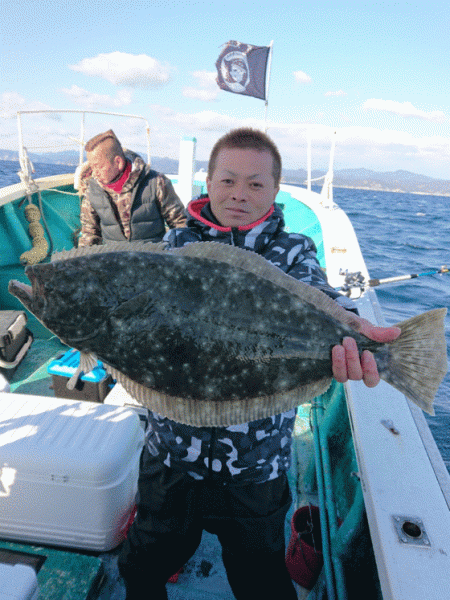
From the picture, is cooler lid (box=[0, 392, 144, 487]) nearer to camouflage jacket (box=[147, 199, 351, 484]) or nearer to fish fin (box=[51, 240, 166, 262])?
camouflage jacket (box=[147, 199, 351, 484])

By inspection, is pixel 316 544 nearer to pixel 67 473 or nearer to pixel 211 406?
pixel 67 473

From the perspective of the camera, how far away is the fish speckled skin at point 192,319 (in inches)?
55.2

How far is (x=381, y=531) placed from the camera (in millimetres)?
1646

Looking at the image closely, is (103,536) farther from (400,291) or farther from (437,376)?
(400,291)

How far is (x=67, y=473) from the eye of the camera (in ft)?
7.69

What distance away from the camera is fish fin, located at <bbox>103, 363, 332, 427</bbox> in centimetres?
150

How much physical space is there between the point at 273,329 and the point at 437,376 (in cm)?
63

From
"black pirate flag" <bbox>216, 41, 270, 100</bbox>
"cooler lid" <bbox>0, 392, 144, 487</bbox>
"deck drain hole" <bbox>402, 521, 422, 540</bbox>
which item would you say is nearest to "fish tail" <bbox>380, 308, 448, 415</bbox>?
"deck drain hole" <bbox>402, 521, 422, 540</bbox>

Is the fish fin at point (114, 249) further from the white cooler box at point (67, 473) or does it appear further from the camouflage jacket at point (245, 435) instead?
the white cooler box at point (67, 473)

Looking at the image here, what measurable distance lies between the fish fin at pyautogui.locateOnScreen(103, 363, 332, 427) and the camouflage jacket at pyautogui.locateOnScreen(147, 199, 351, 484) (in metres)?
0.28

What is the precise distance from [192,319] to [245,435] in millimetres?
682

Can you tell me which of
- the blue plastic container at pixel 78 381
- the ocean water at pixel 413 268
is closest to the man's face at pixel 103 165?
the blue plastic container at pixel 78 381

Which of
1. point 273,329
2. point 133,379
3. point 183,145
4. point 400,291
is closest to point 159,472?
point 133,379

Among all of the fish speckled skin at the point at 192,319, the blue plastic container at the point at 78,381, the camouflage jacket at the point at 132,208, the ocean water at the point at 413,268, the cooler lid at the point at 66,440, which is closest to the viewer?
the fish speckled skin at the point at 192,319
